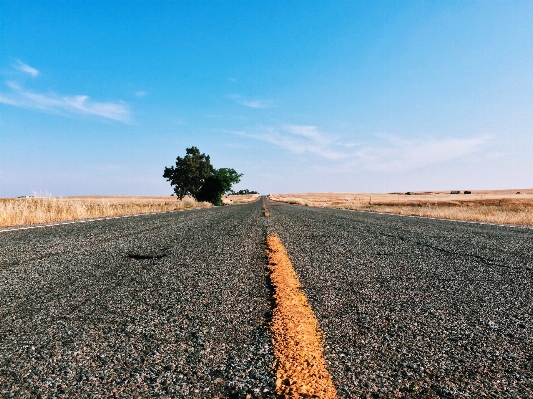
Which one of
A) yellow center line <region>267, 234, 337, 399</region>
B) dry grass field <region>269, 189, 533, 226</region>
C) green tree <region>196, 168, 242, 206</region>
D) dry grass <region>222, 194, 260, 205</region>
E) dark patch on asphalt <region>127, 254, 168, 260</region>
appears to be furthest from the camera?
dry grass <region>222, 194, 260, 205</region>

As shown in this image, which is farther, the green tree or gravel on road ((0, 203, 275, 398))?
the green tree

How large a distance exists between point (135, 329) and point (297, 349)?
84 cm

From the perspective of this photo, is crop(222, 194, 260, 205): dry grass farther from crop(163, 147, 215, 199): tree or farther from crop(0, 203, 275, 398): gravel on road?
crop(0, 203, 275, 398): gravel on road

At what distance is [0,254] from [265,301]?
3762mm

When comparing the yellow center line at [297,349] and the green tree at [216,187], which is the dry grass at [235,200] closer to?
the green tree at [216,187]

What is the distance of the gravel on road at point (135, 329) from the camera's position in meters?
1.12

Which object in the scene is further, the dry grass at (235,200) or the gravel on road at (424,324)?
the dry grass at (235,200)

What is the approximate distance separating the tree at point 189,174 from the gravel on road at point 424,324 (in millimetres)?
53761

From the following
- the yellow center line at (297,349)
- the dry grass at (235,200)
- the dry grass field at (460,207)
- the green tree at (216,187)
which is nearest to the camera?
the yellow center line at (297,349)

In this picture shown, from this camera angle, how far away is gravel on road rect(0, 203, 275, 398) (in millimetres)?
1125

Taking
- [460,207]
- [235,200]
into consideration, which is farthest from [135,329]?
[235,200]

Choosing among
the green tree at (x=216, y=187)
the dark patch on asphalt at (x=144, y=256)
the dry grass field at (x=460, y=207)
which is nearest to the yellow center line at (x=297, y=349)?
the dark patch on asphalt at (x=144, y=256)

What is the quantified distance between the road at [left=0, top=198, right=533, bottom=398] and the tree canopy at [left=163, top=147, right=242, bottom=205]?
164 feet

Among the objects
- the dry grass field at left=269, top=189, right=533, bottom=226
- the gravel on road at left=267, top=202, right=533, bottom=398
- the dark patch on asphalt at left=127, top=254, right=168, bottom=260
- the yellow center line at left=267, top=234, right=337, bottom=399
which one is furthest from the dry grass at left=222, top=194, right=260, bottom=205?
the yellow center line at left=267, top=234, right=337, bottom=399
